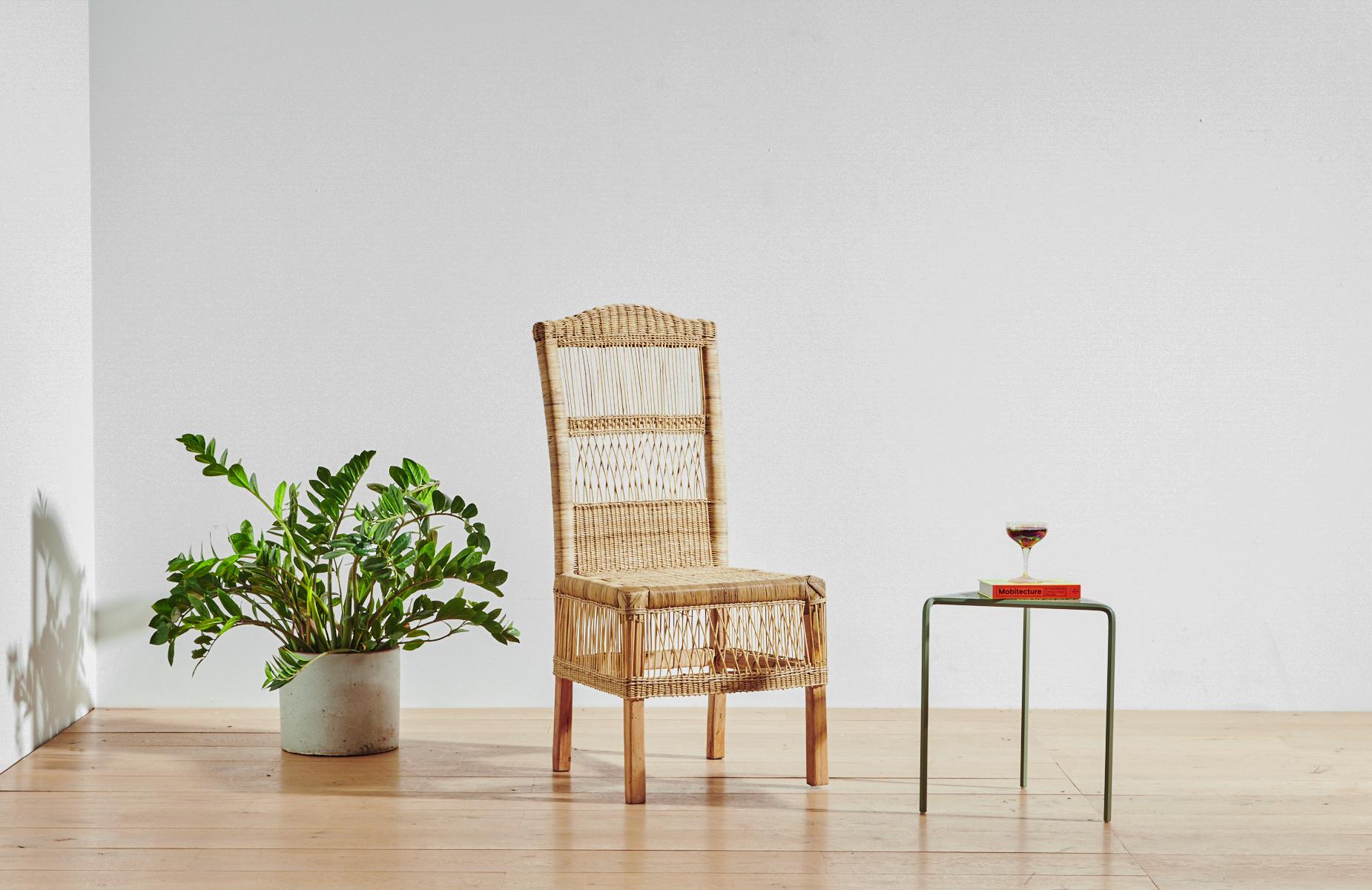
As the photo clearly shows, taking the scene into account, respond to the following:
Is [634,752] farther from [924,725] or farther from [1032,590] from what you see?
[1032,590]

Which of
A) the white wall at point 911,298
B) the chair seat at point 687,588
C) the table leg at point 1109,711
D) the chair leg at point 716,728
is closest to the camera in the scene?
the table leg at point 1109,711

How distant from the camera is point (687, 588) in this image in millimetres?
2547

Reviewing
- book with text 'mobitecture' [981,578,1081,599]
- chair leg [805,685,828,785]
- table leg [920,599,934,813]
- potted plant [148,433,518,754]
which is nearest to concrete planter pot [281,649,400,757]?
potted plant [148,433,518,754]

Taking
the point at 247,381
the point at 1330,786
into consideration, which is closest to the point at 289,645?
the point at 247,381

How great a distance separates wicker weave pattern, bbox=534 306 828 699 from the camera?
102 inches

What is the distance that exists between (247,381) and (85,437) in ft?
1.39

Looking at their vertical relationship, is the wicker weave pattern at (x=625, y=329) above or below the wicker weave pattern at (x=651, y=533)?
above

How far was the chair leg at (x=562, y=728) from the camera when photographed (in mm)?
2834

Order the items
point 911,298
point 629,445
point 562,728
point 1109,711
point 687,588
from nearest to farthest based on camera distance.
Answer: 1. point 1109,711
2. point 687,588
3. point 562,728
4. point 629,445
5. point 911,298

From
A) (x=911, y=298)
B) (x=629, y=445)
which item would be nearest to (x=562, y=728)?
(x=629, y=445)

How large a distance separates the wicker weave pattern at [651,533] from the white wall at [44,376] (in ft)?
3.90

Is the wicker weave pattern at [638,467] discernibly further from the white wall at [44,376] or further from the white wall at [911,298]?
the white wall at [44,376]

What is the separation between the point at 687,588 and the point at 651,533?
1.47 ft

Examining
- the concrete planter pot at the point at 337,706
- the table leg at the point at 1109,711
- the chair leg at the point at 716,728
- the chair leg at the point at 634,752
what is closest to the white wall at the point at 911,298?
the concrete planter pot at the point at 337,706
